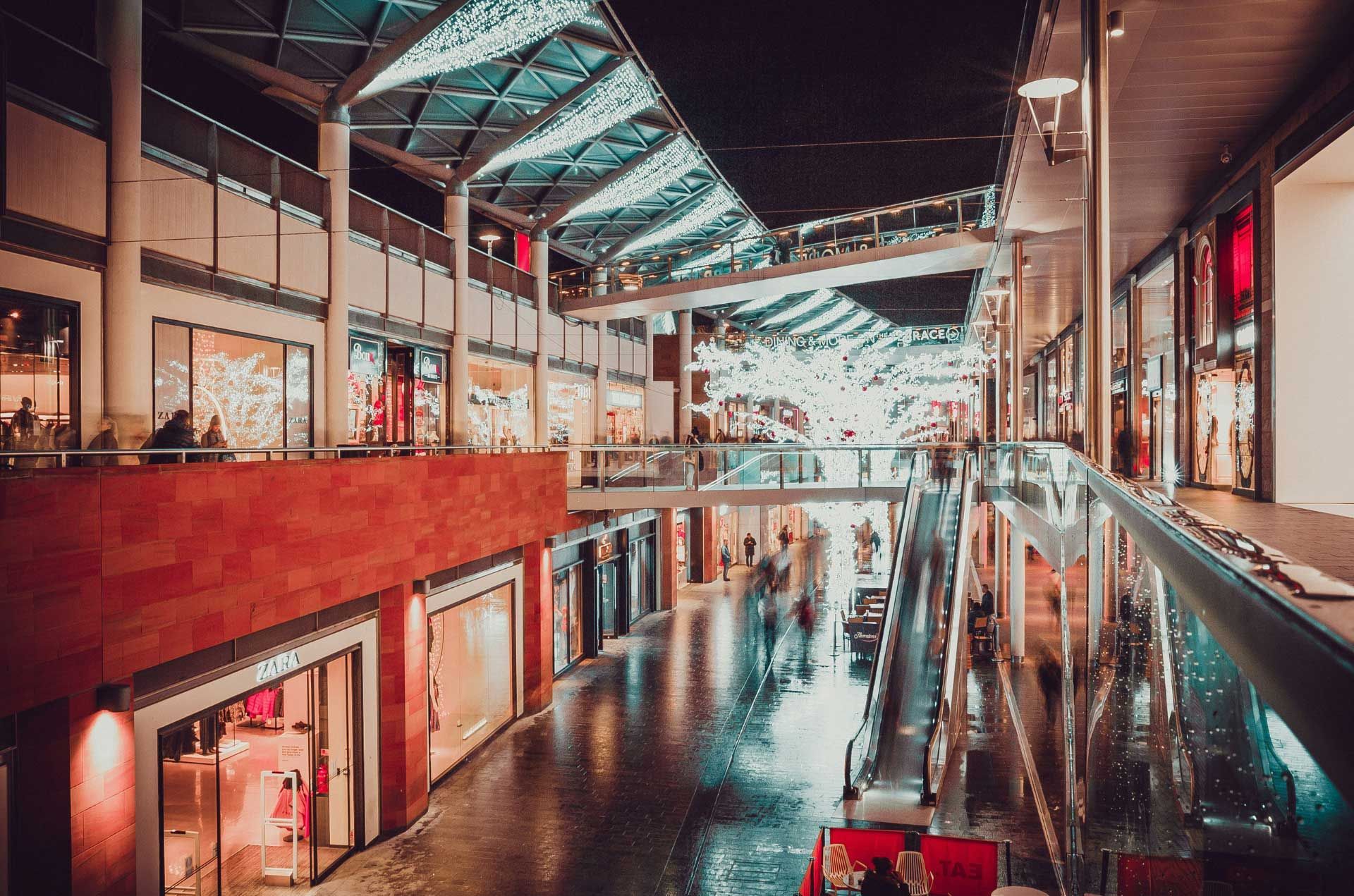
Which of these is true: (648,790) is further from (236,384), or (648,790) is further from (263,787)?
(236,384)

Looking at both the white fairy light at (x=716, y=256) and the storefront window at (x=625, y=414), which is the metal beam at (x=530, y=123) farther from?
the storefront window at (x=625, y=414)

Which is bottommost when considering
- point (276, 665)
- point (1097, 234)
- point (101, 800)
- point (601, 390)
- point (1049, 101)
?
point (101, 800)

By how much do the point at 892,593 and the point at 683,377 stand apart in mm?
22089

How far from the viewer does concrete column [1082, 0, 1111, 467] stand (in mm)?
6988

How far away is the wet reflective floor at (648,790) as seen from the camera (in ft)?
35.8

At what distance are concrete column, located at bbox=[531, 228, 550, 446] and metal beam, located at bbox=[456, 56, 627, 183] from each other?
14.9 ft

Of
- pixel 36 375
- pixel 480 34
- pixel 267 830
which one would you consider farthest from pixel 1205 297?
pixel 36 375

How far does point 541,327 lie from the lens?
952 inches

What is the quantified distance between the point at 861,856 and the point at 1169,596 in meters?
7.02

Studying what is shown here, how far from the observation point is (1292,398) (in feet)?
31.6

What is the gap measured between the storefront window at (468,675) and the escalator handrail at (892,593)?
6380 mm

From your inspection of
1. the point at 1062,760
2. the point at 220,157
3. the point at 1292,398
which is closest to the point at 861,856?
the point at 1062,760

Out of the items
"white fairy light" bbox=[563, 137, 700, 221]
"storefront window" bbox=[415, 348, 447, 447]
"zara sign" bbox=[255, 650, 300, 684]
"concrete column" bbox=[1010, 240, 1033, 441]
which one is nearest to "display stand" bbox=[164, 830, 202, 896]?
"zara sign" bbox=[255, 650, 300, 684]

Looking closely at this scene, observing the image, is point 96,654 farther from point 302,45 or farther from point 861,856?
point 302,45
